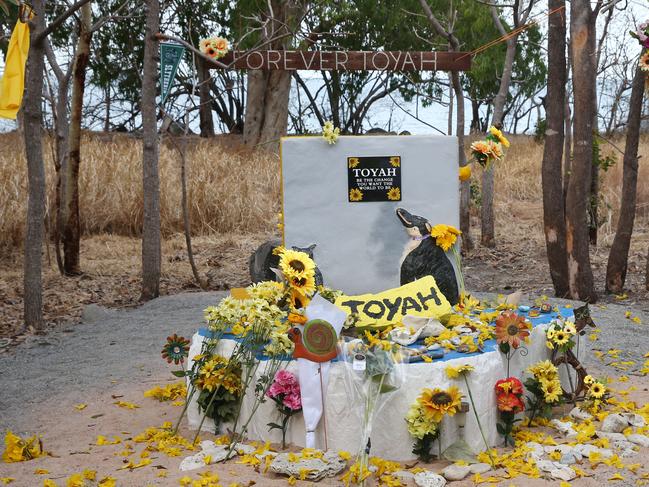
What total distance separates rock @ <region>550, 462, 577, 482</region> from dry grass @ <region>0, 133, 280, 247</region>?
8.62 meters

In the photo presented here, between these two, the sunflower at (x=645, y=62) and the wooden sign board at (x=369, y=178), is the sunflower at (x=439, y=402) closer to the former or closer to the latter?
the wooden sign board at (x=369, y=178)

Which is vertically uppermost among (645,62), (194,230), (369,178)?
(645,62)

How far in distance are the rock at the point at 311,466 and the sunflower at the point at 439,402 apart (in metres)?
0.46

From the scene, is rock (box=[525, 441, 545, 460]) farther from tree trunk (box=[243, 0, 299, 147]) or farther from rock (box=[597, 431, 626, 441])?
tree trunk (box=[243, 0, 299, 147])

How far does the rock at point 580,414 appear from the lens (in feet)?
14.4

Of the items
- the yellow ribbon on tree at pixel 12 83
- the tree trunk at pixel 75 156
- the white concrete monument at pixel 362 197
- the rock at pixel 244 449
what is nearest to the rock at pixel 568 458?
the rock at pixel 244 449

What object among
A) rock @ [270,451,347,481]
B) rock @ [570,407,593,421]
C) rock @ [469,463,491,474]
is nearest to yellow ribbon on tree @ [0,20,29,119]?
rock @ [270,451,347,481]

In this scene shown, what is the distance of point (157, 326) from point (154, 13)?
3.30m

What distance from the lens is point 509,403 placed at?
399cm

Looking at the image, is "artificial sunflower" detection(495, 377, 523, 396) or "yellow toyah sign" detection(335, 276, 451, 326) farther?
"yellow toyah sign" detection(335, 276, 451, 326)

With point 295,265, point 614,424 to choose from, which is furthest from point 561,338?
point 295,265

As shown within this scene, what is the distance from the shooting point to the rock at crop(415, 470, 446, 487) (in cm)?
352

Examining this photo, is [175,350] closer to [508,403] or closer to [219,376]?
[219,376]

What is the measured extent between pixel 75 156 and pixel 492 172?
5494 millimetres
